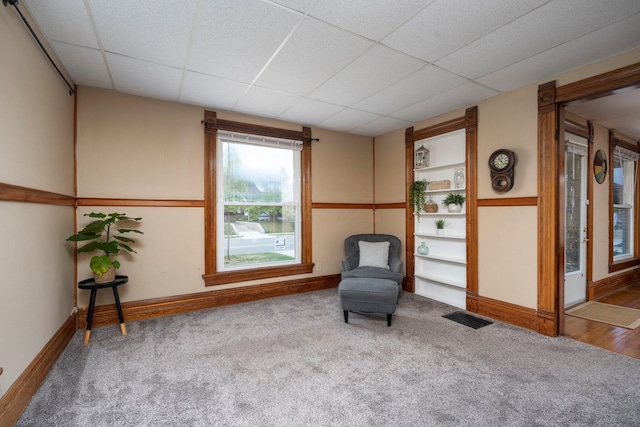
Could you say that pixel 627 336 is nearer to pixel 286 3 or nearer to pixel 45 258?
pixel 286 3

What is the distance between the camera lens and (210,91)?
3.12 meters

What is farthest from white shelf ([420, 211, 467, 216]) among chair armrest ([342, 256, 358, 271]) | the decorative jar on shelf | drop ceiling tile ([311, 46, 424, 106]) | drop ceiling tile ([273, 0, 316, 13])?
drop ceiling tile ([273, 0, 316, 13])

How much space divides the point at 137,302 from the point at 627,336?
510 cm

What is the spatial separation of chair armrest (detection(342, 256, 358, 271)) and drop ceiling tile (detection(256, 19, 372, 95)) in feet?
7.42

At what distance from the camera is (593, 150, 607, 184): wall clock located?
13.5ft

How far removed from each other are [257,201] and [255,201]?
1.1 inches

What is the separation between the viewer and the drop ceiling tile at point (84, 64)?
2322mm

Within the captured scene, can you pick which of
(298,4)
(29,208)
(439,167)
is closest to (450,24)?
(298,4)

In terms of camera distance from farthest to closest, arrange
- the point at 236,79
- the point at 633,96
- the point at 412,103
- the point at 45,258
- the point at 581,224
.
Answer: the point at 581,224 → the point at 412,103 → the point at 633,96 → the point at 236,79 → the point at 45,258

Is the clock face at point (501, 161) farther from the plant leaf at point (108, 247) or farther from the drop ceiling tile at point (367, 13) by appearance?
the plant leaf at point (108, 247)

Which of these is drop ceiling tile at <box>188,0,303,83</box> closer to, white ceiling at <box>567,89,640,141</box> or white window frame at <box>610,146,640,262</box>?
white ceiling at <box>567,89,640,141</box>

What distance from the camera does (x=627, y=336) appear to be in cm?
274

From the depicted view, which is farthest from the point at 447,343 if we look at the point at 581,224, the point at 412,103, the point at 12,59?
the point at 12,59

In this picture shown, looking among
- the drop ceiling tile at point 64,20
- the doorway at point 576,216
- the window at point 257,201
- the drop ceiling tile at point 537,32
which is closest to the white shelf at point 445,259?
the doorway at point 576,216
